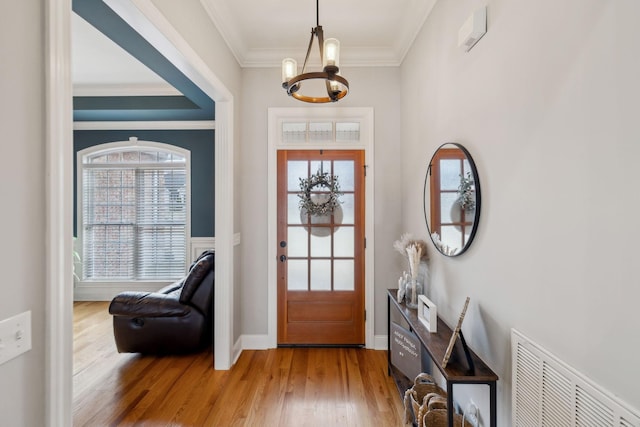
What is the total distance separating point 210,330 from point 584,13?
346cm

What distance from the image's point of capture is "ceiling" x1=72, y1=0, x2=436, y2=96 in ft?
7.80

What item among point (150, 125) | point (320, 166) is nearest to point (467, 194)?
point (320, 166)

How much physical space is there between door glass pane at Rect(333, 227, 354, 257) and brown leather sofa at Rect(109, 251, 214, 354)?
1283mm

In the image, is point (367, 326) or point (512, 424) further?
point (367, 326)

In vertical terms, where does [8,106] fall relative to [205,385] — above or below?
above

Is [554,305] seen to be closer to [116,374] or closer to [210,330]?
[210,330]

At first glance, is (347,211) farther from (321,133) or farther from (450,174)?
(450,174)

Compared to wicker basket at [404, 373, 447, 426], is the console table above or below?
above

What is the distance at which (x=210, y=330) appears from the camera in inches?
122

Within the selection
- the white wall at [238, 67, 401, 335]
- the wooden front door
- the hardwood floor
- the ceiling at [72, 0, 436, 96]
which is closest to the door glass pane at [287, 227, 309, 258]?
the wooden front door

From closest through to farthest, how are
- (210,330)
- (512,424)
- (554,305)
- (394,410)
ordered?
1. (554,305)
2. (512,424)
3. (394,410)
4. (210,330)

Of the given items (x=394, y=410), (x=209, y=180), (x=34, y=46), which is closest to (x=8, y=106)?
(x=34, y=46)

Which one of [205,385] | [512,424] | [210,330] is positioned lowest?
[205,385]

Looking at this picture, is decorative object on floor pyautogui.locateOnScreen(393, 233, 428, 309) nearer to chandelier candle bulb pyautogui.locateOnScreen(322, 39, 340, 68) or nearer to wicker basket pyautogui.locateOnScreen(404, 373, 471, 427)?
wicker basket pyautogui.locateOnScreen(404, 373, 471, 427)
